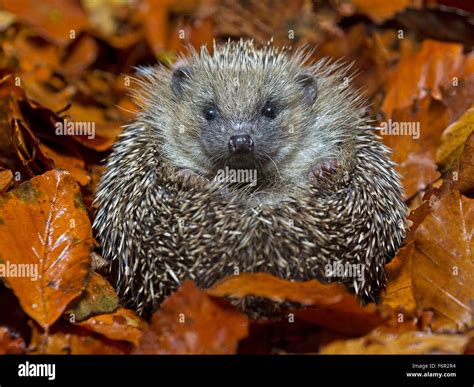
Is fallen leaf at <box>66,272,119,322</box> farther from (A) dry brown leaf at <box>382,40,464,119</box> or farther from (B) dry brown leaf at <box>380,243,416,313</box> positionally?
(A) dry brown leaf at <box>382,40,464,119</box>

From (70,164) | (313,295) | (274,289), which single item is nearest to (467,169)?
(313,295)

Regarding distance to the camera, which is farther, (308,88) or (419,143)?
(419,143)

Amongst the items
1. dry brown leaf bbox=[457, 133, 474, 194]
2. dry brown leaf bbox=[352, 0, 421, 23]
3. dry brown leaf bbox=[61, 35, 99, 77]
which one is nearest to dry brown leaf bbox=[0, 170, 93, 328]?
dry brown leaf bbox=[457, 133, 474, 194]

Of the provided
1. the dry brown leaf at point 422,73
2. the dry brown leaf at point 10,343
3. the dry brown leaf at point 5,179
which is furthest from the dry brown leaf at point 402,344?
the dry brown leaf at point 422,73

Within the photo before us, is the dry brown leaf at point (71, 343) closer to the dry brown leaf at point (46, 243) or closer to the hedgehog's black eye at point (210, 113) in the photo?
the dry brown leaf at point (46, 243)

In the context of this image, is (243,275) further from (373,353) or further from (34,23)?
(34,23)

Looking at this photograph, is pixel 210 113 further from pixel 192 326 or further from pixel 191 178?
pixel 192 326
